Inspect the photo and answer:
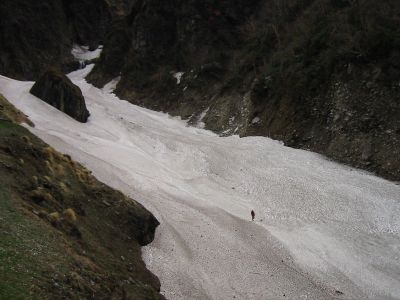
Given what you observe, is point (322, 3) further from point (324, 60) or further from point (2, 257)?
point (2, 257)

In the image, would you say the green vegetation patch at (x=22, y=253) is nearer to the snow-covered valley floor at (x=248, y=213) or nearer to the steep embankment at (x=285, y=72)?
the snow-covered valley floor at (x=248, y=213)

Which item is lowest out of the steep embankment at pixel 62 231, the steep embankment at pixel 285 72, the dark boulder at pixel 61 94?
the steep embankment at pixel 62 231

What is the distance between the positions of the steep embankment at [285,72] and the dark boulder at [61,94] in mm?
9769

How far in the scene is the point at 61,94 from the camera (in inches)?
1304

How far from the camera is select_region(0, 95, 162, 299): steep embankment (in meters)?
9.22

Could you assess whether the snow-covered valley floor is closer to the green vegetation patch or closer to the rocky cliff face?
the green vegetation patch

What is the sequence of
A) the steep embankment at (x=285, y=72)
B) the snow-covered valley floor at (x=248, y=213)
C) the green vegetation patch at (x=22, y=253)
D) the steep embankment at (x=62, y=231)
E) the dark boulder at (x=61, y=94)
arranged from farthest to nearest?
the dark boulder at (x=61, y=94) → the steep embankment at (x=285, y=72) → the snow-covered valley floor at (x=248, y=213) → the steep embankment at (x=62, y=231) → the green vegetation patch at (x=22, y=253)

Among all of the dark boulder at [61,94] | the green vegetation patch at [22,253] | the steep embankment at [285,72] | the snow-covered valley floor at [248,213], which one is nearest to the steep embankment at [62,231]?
the green vegetation patch at [22,253]

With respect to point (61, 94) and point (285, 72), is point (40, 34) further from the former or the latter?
point (285, 72)

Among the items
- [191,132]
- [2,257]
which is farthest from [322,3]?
[2,257]

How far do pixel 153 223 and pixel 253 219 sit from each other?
4.65 m

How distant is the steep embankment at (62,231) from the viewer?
9.22 m

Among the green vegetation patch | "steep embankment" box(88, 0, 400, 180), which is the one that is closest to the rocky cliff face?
"steep embankment" box(88, 0, 400, 180)

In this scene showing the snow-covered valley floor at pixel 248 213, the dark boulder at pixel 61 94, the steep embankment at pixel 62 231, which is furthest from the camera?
the dark boulder at pixel 61 94
